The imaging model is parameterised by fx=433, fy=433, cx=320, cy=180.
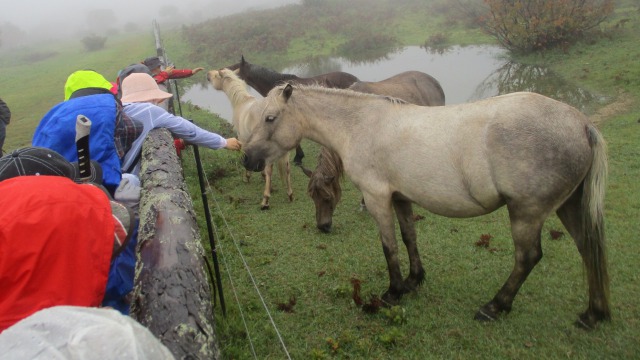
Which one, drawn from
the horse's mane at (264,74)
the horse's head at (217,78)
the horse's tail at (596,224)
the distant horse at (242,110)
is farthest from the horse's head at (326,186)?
the horse's mane at (264,74)

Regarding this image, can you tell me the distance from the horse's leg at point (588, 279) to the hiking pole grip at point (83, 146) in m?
3.56

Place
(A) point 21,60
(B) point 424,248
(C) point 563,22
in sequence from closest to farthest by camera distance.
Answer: (B) point 424,248 → (C) point 563,22 → (A) point 21,60

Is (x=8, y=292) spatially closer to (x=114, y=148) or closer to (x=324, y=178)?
(x=114, y=148)

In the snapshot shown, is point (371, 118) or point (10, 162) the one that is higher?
point (10, 162)

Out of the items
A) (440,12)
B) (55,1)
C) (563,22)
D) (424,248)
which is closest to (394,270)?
(424,248)

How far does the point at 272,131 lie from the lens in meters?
4.18

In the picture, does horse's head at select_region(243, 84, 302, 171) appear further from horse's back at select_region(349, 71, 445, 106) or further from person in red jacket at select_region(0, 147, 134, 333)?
horse's back at select_region(349, 71, 445, 106)

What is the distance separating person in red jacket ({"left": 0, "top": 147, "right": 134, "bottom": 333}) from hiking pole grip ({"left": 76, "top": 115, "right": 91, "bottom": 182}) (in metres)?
1.01

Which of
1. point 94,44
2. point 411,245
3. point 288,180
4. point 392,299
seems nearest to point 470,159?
point 411,245

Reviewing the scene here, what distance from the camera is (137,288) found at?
1.68m

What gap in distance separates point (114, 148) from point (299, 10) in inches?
1131

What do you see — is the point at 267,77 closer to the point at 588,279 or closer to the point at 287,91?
the point at 287,91

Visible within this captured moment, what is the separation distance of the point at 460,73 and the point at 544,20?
3.31m

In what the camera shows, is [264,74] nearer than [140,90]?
No
